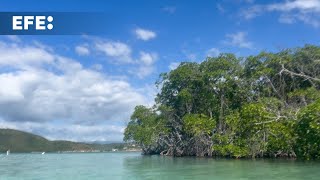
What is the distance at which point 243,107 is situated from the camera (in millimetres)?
24922

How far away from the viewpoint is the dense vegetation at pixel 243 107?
73.3 ft

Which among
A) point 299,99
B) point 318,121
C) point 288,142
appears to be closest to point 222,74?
point 299,99

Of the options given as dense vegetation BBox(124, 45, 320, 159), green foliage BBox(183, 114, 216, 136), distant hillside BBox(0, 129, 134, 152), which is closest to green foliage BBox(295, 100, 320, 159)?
dense vegetation BBox(124, 45, 320, 159)

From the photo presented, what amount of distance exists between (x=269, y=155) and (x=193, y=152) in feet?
29.4

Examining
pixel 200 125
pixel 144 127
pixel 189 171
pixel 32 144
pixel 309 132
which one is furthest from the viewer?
pixel 32 144

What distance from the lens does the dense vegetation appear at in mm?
22355

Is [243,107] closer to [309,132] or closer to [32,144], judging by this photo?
[309,132]

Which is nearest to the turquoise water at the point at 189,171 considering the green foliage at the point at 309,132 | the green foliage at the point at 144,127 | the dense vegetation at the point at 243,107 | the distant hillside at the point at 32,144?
the green foliage at the point at 309,132

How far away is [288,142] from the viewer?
909 inches

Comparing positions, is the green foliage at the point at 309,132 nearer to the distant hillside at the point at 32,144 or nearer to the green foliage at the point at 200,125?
the green foliage at the point at 200,125

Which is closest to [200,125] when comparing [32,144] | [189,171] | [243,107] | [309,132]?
[243,107]

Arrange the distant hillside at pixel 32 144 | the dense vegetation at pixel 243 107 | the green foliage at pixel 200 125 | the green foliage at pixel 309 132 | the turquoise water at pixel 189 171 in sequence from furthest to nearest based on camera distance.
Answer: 1. the distant hillside at pixel 32 144
2. the green foliage at pixel 200 125
3. the dense vegetation at pixel 243 107
4. the green foliage at pixel 309 132
5. the turquoise water at pixel 189 171

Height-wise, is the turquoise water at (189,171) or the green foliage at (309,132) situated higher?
the green foliage at (309,132)

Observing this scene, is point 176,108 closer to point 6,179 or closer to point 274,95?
point 274,95
